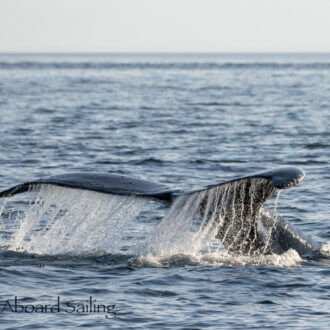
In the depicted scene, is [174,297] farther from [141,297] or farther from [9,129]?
[9,129]

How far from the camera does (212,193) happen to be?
303 inches

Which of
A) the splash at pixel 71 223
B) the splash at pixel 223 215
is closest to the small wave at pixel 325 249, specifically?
the splash at pixel 223 215

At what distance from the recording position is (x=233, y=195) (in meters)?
7.66

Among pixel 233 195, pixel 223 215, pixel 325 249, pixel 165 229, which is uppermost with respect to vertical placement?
pixel 233 195

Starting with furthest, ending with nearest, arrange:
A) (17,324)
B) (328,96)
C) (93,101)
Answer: (328,96) < (93,101) < (17,324)

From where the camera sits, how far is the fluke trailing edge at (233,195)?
7461 millimetres

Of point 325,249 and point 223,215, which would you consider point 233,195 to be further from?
point 325,249

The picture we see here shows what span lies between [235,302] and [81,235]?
288cm

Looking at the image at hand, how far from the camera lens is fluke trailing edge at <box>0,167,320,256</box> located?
7.46 m

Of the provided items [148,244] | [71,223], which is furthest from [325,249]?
[71,223]

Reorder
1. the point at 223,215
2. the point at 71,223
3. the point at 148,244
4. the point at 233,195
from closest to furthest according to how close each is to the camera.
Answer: the point at 233,195
the point at 223,215
the point at 148,244
the point at 71,223

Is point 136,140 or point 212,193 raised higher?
point 212,193

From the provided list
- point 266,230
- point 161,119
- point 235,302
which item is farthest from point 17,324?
point 161,119

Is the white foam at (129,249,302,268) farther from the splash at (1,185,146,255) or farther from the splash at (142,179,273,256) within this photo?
the splash at (1,185,146,255)
